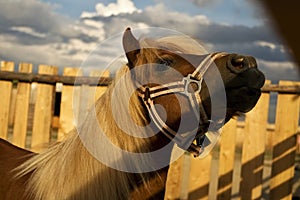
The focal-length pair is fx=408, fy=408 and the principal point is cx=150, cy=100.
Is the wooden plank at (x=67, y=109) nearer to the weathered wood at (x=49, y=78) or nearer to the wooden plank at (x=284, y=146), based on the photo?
the weathered wood at (x=49, y=78)

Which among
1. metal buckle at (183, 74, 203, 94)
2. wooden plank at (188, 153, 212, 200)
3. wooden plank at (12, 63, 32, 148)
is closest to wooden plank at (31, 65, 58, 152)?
wooden plank at (12, 63, 32, 148)

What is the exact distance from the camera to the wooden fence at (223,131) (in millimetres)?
4638

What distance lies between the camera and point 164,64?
6.77 feet

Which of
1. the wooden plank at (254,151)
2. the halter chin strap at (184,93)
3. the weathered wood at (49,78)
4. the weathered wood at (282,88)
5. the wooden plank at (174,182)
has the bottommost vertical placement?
the wooden plank at (174,182)

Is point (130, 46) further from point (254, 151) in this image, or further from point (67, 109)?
point (67, 109)

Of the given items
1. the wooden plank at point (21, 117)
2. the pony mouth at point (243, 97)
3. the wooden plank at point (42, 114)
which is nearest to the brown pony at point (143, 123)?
the pony mouth at point (243, 97)

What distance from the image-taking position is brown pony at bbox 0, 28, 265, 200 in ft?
6.37

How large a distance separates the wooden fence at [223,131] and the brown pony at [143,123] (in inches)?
108

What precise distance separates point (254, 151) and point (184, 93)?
2971mm

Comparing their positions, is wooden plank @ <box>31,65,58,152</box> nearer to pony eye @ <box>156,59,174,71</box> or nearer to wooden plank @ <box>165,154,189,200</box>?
wooden plank @ <box>165,154,189,200</box>

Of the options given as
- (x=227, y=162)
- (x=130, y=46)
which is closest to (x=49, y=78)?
(x=227, y=162)

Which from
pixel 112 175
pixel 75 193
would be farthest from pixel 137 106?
pixel 75 193

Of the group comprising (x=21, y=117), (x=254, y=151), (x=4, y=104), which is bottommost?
(x=254, y=151)

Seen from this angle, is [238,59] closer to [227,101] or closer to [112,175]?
[227,101]
